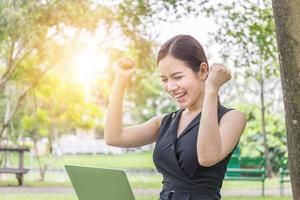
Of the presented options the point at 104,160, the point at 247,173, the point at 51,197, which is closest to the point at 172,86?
the point at 51,197

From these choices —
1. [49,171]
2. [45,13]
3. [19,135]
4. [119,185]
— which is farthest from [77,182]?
[19,135]

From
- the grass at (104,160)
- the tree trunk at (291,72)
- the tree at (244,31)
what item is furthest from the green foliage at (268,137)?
the tree trunk at (291,72)

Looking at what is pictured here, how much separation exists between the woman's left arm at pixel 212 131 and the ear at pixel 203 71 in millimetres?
80

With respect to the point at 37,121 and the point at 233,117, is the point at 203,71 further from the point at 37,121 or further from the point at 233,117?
the point at 37,121

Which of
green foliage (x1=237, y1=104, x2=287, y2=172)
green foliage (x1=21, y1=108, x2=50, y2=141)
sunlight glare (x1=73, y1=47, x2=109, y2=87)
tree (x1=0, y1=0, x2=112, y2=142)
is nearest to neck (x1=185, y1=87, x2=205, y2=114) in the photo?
tree (x1=0, y1=0, x2=112, y2=142)

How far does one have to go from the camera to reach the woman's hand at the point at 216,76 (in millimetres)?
959

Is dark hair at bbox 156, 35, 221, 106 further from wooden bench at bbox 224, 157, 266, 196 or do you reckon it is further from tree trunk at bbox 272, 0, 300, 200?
wooden bench at bbox 224, 157, 266, 196

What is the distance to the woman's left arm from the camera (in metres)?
0.94

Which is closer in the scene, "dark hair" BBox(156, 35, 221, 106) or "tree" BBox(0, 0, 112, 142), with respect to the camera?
"dark hair" BBox(156, 35, 221, 106)

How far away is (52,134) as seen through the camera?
1241cm

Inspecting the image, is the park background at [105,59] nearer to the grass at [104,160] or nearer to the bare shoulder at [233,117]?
the grass at [104,160]

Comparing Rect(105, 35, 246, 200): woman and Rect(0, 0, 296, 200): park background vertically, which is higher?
Rect(105, 35, 246, 200): woman

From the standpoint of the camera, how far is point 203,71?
1.05m

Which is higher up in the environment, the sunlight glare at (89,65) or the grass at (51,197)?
the sunlight glare at (89,65)
